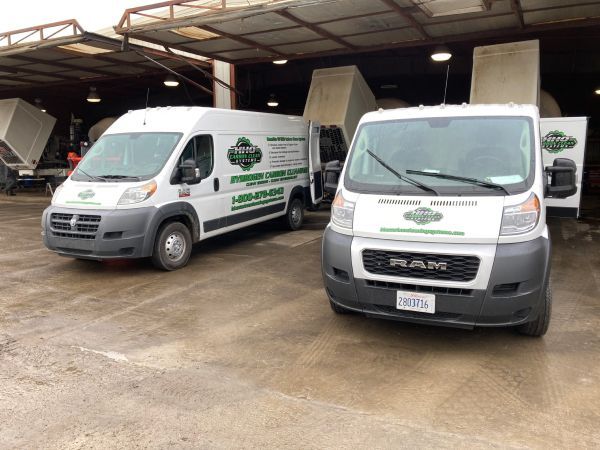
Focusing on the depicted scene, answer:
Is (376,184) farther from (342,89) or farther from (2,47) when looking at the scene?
(2,47)

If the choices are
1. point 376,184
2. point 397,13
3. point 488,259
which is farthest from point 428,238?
point 397,13

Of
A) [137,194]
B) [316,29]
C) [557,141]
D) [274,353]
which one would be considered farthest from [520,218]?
[316,29]

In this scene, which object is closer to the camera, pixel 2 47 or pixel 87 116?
pixel 2 47

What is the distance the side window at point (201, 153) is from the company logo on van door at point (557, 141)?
6.11 m

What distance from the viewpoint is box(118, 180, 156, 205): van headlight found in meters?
6.43

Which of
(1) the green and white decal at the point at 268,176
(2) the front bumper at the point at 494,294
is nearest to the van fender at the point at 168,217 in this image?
(1) the green and white decal at the point at 268,176

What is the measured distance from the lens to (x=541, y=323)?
4.24 metres

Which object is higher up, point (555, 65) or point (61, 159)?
point (555, 65)

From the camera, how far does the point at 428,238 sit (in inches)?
153

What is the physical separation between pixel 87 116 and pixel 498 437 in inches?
1155

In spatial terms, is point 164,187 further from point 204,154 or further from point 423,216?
point 423,216

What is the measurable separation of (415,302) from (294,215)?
6499mm

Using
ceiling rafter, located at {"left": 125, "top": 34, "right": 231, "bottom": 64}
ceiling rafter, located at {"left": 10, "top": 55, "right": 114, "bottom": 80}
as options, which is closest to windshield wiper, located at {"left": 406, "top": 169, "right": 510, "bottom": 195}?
ceiling rafter, located at {"left": 125, "top": 34, "right": 231, "bottom": 64}

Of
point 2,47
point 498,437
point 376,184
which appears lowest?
point 498,437
